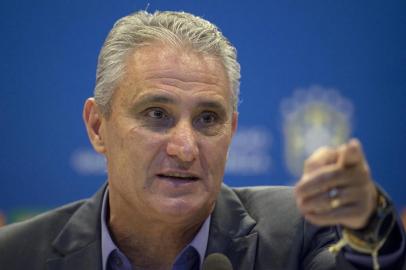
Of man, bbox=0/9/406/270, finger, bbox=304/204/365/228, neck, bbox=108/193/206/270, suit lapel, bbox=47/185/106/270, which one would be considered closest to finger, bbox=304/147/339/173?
finger, bbox=304/204/365/228

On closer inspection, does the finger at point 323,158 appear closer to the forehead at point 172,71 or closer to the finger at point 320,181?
the finger at point 320,181

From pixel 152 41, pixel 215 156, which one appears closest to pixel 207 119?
pixel 215 156

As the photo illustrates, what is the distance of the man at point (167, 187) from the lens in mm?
2580

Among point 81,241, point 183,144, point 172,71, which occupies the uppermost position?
point 172,71

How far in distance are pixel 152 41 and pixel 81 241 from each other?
2.92 ft

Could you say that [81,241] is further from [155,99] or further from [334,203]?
[334,203]

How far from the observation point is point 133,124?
2684mm

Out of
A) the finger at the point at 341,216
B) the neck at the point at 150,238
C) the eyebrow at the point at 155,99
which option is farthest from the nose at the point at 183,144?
the finger at the point at 341,216

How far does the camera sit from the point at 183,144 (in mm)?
2527

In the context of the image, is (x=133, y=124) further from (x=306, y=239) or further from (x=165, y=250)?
(x=306, y=239)

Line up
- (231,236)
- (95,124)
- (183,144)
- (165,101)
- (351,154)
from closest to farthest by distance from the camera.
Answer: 1. (351,154)
2. (183,144)
3. (165,101)
4. (231,236)
5. (95,124)

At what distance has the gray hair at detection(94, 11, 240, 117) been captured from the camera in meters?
2.79

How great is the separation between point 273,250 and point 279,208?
0.74 ft

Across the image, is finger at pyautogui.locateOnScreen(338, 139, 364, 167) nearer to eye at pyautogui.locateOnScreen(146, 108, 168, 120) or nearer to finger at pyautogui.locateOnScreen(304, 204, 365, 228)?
finger at pyautogui.locateOnScreen(304, 204, 365, 228)
